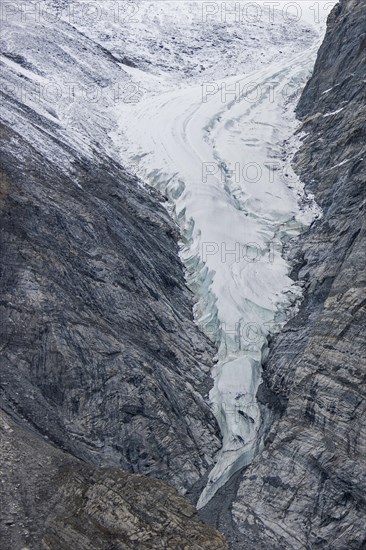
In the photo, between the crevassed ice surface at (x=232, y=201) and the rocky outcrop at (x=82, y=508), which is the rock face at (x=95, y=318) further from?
the rocky outcrop at (x=82, y=508)

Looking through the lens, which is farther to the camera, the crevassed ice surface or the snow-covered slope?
the snow-covered slope

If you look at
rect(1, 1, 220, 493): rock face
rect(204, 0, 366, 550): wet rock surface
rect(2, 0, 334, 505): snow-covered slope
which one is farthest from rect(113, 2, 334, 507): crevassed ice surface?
rect(204, 0, 366, 550): wet rock surface

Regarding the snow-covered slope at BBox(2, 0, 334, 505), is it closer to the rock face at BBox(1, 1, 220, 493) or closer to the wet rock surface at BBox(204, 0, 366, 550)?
the rock face at BBox(1, 1, 220, 493)

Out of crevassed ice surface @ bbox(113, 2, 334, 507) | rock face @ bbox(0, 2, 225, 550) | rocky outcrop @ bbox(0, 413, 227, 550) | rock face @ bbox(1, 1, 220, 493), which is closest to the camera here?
rocky outcrop @ bbox(0, 413, 227, 550)

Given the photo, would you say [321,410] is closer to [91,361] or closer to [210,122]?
[91,361]

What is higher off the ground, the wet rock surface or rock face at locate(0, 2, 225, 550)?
the wet rock surface
